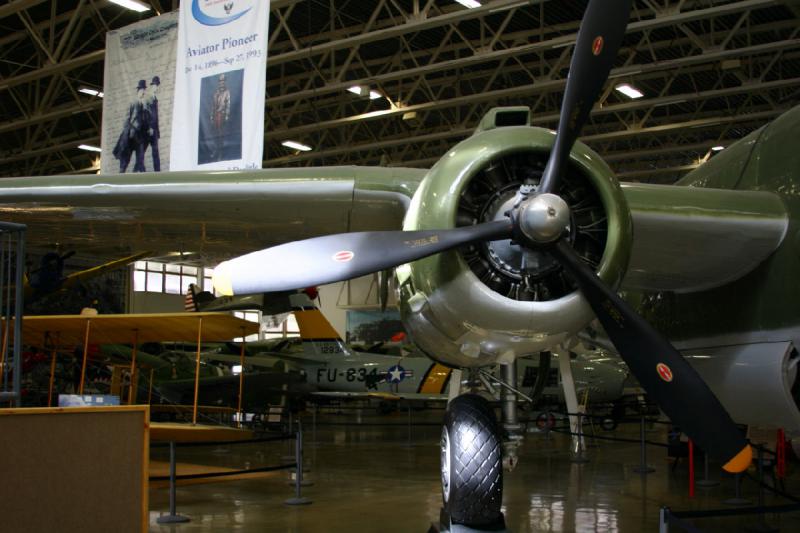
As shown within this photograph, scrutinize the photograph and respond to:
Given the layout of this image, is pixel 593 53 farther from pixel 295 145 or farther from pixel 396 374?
pixel 295 145

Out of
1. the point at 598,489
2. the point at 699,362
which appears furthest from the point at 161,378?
the point at 699,362

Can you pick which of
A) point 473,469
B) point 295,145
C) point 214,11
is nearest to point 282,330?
point 295,145

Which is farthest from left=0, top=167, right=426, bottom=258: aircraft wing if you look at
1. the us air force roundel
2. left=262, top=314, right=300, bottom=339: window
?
left=262, top=314, right=300, bottom=339: window

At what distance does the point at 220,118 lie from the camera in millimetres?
7039

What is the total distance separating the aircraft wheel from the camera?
5.65 metres

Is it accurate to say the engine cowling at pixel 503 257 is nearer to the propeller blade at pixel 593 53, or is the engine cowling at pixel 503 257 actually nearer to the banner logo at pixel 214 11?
the propeller blade at pixel 593 53

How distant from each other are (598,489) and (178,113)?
741 centimetres

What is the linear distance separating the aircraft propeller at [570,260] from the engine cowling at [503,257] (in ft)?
0.59

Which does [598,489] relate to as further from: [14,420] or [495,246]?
[14,420]

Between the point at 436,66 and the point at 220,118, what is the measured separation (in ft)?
44.1

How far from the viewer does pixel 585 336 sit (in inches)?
356

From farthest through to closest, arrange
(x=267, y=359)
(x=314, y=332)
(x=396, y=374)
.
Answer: (x=314, y=332) < (x=267, y=359) < (x=396, y=374)

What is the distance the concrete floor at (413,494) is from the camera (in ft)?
27.7

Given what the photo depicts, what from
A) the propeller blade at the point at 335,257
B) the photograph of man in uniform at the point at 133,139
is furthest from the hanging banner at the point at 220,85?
the propeller blade at the point at 335,257
